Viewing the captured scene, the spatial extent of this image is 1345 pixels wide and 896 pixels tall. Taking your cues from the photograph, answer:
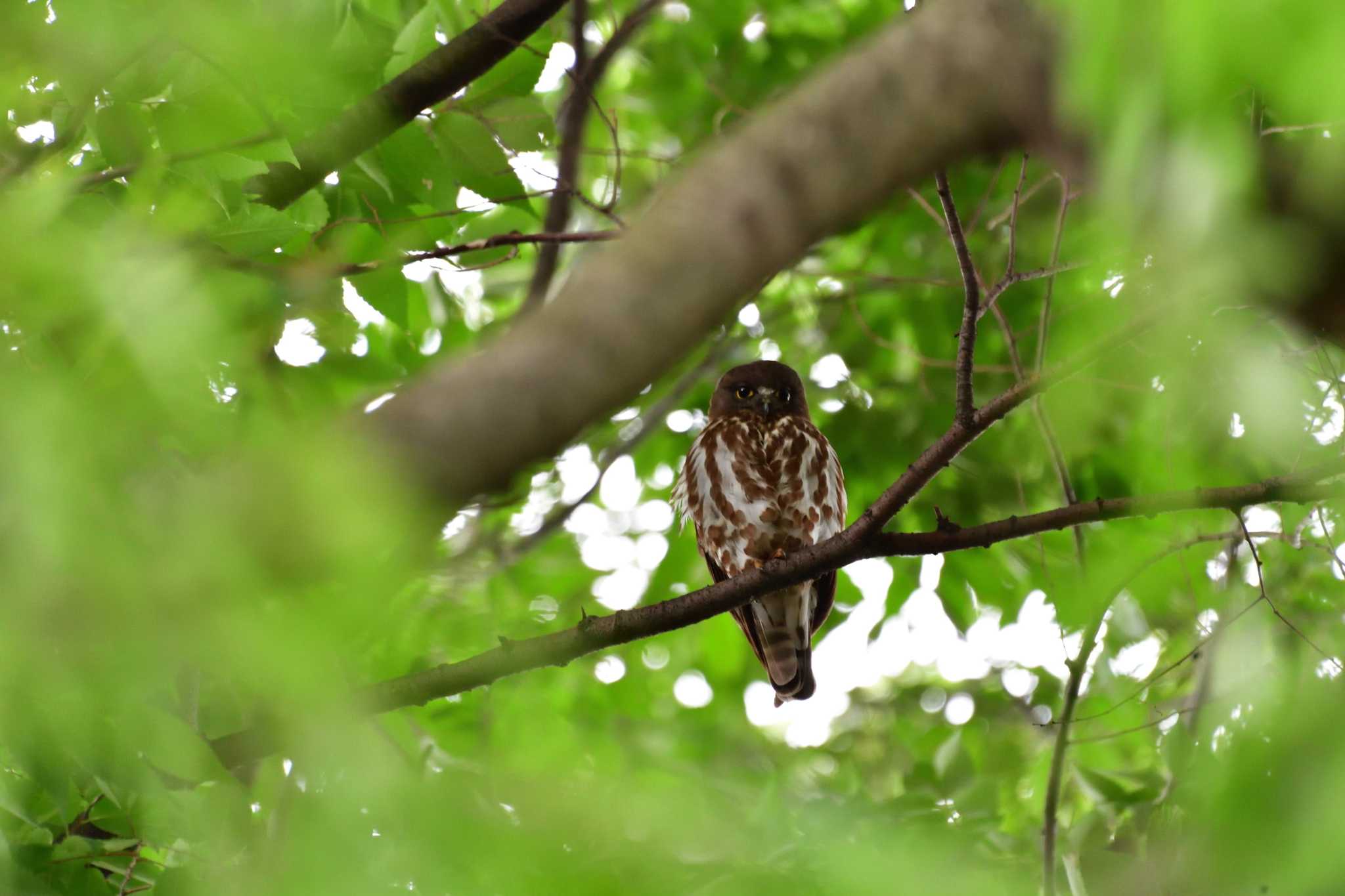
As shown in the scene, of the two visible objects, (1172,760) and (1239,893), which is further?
(1172,760)

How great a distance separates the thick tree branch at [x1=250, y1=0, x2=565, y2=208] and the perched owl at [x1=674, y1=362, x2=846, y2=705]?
250cm

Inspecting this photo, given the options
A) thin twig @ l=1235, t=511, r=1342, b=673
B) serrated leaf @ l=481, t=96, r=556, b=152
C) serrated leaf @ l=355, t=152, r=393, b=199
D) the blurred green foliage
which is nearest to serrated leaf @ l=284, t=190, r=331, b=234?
the blurred green foliage

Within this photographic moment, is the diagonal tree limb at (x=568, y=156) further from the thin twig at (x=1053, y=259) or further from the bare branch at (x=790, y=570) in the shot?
the thin twig at (x=1053, y=259)

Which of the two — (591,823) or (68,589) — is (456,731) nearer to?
(591,823)

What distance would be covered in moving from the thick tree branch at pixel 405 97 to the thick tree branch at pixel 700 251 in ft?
5.65

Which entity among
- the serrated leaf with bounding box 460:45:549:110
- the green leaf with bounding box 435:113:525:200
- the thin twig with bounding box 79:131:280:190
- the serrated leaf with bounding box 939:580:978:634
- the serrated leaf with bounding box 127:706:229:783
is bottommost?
the serrated leaf with bounding box 939:580:978:634

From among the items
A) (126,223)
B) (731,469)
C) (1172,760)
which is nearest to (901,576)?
(731,469)

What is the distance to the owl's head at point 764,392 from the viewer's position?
5.36 metres

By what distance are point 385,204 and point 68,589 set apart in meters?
2.72

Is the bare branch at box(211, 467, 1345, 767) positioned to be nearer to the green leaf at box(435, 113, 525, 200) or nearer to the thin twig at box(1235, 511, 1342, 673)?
the thin twig at box(1235, 511, 1342, 673)

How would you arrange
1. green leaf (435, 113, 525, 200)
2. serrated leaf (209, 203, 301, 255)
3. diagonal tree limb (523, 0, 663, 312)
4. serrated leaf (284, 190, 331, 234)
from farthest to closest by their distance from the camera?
diagonal tree limb (523, 0, 663, 312) → green leaf (435, 113, 525, 200) → serrated leaf (284, 190, 331, 234) → serrated leaf (209, 203, 301, 255)

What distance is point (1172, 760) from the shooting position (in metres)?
2.87

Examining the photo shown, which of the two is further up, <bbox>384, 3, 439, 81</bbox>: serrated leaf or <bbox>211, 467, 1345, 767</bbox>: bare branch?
<bbox>384, 3, 439, 81</bbox>: serrated leaf

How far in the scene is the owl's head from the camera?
17.6 ft
